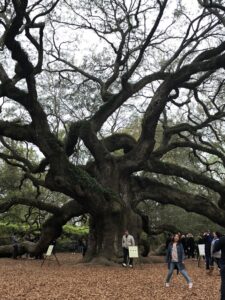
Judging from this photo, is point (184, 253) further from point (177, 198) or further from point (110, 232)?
point (177, 198)

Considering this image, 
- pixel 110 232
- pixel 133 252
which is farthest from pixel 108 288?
pixel 110 232

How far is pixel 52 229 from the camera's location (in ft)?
72.9

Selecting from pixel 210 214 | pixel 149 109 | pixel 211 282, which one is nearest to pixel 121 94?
pixel 149 109

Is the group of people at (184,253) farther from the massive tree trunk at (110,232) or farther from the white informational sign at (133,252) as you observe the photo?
the massive tree trunk at (110,232)

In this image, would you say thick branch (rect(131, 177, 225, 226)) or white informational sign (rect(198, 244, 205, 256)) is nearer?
white informational sign (rect(198, 244, 205, 256))

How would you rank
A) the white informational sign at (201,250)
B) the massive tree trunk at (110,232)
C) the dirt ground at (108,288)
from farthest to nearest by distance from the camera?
the white informational sign at (201,250) < the massive tree trunk at (110,232) < the dirt ground at (108,288)

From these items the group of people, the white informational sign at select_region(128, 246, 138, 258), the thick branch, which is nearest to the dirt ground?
the group of people

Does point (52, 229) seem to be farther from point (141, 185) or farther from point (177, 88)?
point (177, 88)

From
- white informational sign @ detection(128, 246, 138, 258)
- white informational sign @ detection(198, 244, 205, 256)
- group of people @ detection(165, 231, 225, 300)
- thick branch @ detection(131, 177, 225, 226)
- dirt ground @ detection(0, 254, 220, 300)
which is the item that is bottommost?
dirt ground @ detection(0, 254, 220, 300)

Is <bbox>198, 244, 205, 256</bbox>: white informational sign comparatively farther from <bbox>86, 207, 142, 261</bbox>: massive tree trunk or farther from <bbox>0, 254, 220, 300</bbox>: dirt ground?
<bbox>0, 254, 220, 300</bbox>: dirt ground

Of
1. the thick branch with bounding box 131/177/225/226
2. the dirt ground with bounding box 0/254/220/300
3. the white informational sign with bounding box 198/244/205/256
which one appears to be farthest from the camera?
the thick branch with bounding box 131/177/225/226

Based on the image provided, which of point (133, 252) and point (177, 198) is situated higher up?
point (177, 198)

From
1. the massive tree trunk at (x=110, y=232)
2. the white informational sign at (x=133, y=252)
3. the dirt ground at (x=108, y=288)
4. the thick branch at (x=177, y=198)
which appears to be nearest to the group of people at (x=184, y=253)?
the dirt ground at (x=108, y=288)

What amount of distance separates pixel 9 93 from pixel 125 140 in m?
6.51
